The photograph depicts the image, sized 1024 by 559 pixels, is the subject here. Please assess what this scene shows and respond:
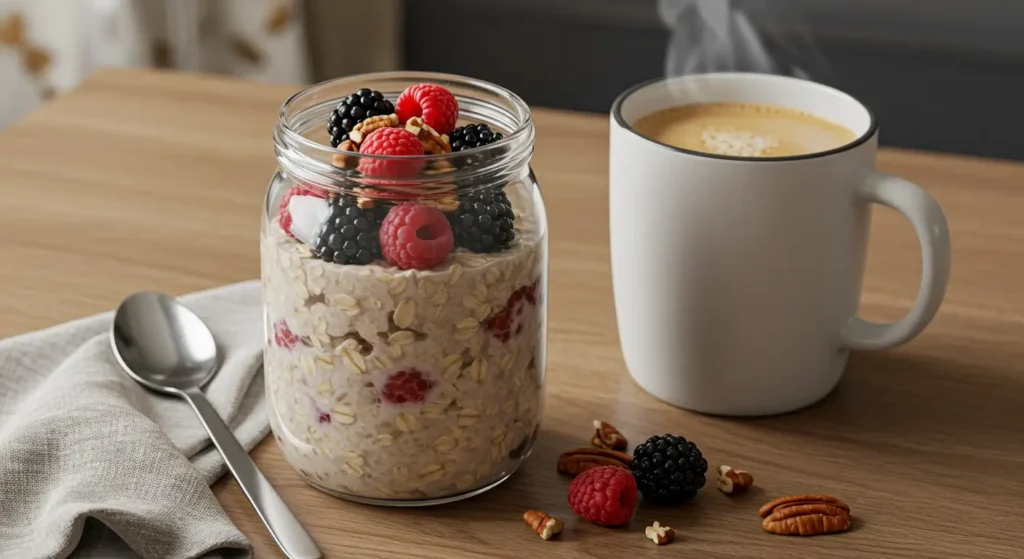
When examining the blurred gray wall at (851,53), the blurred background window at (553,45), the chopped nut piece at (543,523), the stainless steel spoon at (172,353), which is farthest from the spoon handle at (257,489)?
the blurred gray wall at (851,53)

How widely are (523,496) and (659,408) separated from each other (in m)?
0.15


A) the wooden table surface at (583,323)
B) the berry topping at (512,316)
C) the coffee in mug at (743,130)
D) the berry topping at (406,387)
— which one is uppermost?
the coffee in mug at (743,130)

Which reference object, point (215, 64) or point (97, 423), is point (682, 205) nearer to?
point (97, 423)

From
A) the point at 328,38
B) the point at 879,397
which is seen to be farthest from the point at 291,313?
the point at 328,38

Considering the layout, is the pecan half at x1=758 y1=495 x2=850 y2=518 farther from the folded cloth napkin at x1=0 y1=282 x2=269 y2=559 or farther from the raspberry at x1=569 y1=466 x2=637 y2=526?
the folded cloth napkin at x1=0 y1=282 x2=269 y2=559

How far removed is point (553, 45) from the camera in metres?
2.59

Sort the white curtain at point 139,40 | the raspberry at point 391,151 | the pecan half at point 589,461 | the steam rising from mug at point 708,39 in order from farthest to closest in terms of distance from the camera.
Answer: the white curtain at point 139,40 < the steam rising from mug at point 708,39 < the pecan half at point 589,461 < the raspberry at point 391,151

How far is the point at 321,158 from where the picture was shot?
684mm

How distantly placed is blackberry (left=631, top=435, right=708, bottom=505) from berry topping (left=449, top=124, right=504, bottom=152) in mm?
216

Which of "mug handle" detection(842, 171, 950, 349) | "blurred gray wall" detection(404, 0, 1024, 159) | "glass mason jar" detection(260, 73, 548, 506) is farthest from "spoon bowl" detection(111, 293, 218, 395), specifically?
"blurred gray wall" detection(404, 0, 1024, 159)

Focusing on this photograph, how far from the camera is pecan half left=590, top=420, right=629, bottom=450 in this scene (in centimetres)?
79

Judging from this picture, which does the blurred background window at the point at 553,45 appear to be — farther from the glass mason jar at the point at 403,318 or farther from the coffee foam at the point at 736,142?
the glass mason jar at the point at 403,318

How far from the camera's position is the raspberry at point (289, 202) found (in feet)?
2.29

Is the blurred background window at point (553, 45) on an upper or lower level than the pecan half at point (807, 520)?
lower
